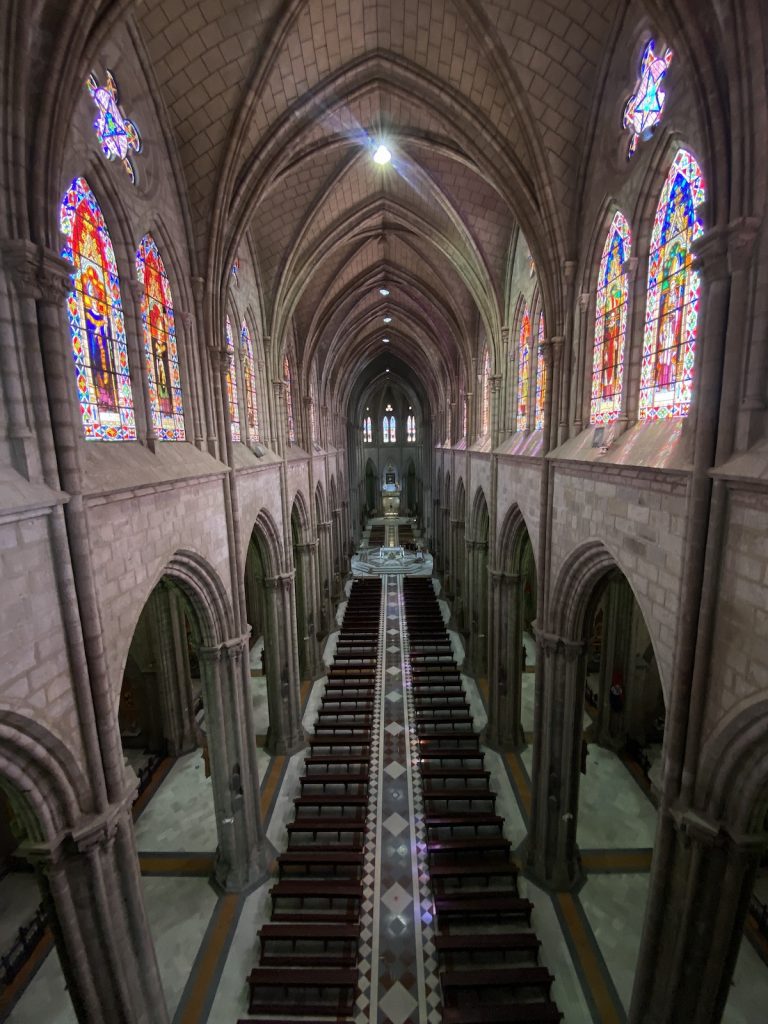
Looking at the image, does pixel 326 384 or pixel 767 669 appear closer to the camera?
pixel 767 669

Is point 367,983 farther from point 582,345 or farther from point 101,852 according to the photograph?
point 582,345

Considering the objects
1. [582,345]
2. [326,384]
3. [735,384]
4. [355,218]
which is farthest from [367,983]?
[326,384]

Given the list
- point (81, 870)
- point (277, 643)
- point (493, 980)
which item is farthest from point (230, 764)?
point (493, 980)

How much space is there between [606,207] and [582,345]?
220 centimetres

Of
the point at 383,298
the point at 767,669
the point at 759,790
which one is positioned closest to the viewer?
the point at 767,669

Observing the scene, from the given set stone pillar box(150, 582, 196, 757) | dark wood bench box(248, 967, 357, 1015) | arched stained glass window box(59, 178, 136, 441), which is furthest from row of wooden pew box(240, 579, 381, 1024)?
arched stained glass window box(59, 178, 136, 441)

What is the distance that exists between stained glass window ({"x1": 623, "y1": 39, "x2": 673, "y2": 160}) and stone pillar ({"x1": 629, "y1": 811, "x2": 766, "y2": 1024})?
29.1 feet

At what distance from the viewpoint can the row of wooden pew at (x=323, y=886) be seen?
7656mm

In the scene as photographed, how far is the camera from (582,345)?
30.0 ft

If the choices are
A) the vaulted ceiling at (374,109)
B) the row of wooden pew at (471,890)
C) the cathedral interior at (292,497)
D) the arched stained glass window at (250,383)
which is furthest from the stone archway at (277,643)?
the vaulted ceiling at (374,109)

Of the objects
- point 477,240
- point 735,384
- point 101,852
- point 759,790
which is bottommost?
point 101,852

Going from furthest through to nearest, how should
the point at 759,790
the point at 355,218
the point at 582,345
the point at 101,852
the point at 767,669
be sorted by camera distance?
1. the point at 355,218
2. the point at 582,345
3. the point at 101,852
4. the point at 759,790
5. the point at 767,669

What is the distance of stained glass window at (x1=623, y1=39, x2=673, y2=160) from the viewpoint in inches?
255

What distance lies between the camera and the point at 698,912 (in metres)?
5.63
